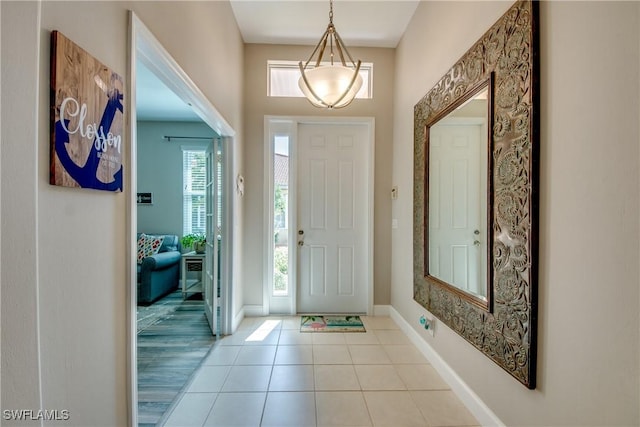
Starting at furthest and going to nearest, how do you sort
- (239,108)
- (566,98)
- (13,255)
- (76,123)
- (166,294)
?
(166,294)
(239,108)
(566,98)
(76,123)
(13,255)

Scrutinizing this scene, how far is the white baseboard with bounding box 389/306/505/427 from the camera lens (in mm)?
1686

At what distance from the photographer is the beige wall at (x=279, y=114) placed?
11.3 feet

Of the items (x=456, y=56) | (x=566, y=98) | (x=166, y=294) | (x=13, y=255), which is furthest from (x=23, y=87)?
(x=166, y=294)

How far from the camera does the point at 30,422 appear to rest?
75 cm

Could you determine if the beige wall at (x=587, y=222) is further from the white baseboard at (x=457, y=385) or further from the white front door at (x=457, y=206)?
the white front door at (x=457, y=206)

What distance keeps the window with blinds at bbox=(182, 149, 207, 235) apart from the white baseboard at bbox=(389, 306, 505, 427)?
389cm

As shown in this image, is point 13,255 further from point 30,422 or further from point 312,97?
point 312,97

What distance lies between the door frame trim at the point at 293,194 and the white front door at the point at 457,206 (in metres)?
1.12

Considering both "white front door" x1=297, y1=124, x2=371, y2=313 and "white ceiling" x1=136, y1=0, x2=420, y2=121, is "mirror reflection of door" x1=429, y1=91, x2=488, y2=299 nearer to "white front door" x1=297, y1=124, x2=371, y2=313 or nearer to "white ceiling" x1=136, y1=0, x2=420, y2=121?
"white front door" x1=297, y1=124, x2=371, y2=313

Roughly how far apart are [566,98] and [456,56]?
43.9 inches

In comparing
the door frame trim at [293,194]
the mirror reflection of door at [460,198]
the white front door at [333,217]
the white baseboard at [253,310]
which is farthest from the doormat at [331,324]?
the mirror reflection of door at [460,198]

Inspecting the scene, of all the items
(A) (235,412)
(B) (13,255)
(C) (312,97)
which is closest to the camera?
(B) (13,255)

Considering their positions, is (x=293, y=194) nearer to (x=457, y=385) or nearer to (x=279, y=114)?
(x=279, y=114)

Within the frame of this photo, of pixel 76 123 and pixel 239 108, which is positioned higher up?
pixel 239 108
